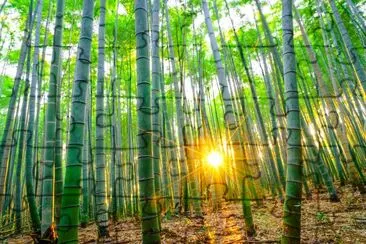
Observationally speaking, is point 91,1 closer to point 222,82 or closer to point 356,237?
point 222,82

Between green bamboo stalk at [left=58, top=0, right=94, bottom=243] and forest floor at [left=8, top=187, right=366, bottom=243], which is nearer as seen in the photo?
green bamboo stalk at [left=58, top=0, right=94, bottom=243]

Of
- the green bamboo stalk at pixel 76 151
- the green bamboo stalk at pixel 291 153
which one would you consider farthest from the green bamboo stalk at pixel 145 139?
the green bamboo stalk at pixel 291 153

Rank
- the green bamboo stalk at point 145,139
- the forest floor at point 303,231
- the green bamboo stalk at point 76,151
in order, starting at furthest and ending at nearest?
1. the forest floor at point 303,231
2. the green bamboo stalk at point 76,151
3. the green bamboo stalk at point 145,139

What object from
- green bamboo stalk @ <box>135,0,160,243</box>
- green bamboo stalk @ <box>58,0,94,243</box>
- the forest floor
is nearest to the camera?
green bamboo stalk @ <box>135,0,160,243</box>

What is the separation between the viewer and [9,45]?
292 inches

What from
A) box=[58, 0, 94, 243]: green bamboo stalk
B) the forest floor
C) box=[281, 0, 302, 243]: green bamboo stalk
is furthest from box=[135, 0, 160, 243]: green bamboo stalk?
the forest floor

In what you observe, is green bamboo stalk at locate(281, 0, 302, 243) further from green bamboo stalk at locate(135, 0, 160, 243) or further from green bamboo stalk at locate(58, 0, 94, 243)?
green bamboo stalk at locate(58, 0, 94, 243)

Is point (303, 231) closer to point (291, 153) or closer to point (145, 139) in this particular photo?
point (291, 153)

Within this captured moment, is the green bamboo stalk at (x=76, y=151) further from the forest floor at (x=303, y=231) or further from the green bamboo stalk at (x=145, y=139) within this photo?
the forest floor at (x=303, y=231)

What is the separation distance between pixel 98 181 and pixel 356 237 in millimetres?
2831

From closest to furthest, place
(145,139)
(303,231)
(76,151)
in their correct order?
1. (145,139)
2. (76,151)
3. (303,231)

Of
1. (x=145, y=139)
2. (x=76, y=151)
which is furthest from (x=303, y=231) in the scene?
(x=76, y=151)

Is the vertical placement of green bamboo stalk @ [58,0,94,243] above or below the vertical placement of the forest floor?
above

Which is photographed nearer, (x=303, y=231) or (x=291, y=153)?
(x=291, y=153)
